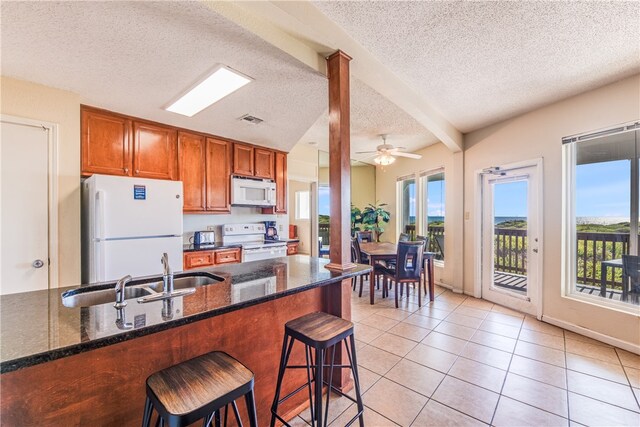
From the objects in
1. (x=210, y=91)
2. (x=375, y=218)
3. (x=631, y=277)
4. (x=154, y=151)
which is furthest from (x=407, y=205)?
(x=154, y=151)

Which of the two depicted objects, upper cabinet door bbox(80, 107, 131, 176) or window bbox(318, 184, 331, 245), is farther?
window bbox(318, 184, 331, 245)

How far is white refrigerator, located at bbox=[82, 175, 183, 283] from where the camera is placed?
2482 millimetres

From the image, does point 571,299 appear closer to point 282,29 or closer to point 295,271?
point 295,271

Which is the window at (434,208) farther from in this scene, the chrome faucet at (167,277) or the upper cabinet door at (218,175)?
the chrome faucet at (167,277)

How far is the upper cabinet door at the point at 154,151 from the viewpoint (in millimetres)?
3091

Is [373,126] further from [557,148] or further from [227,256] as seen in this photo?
[227,256]

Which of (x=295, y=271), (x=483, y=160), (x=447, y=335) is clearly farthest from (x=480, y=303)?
(x=295, y=271)

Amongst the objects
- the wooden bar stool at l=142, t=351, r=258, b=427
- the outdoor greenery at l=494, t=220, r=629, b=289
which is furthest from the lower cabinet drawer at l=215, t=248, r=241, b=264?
the outdoor greenery at l=494, t=220, r=629, b=289

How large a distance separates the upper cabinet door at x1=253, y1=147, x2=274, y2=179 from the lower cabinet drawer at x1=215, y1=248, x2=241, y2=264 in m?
1.27

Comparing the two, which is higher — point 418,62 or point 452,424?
point 418,62

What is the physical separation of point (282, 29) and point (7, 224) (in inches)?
106

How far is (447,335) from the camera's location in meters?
2.83

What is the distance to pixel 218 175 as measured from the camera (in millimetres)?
Result: 3809

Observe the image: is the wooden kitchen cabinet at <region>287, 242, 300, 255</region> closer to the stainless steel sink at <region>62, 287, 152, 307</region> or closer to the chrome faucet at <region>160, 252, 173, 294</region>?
the stainless steel sink at <region>62, 287, 152, 307</region>
